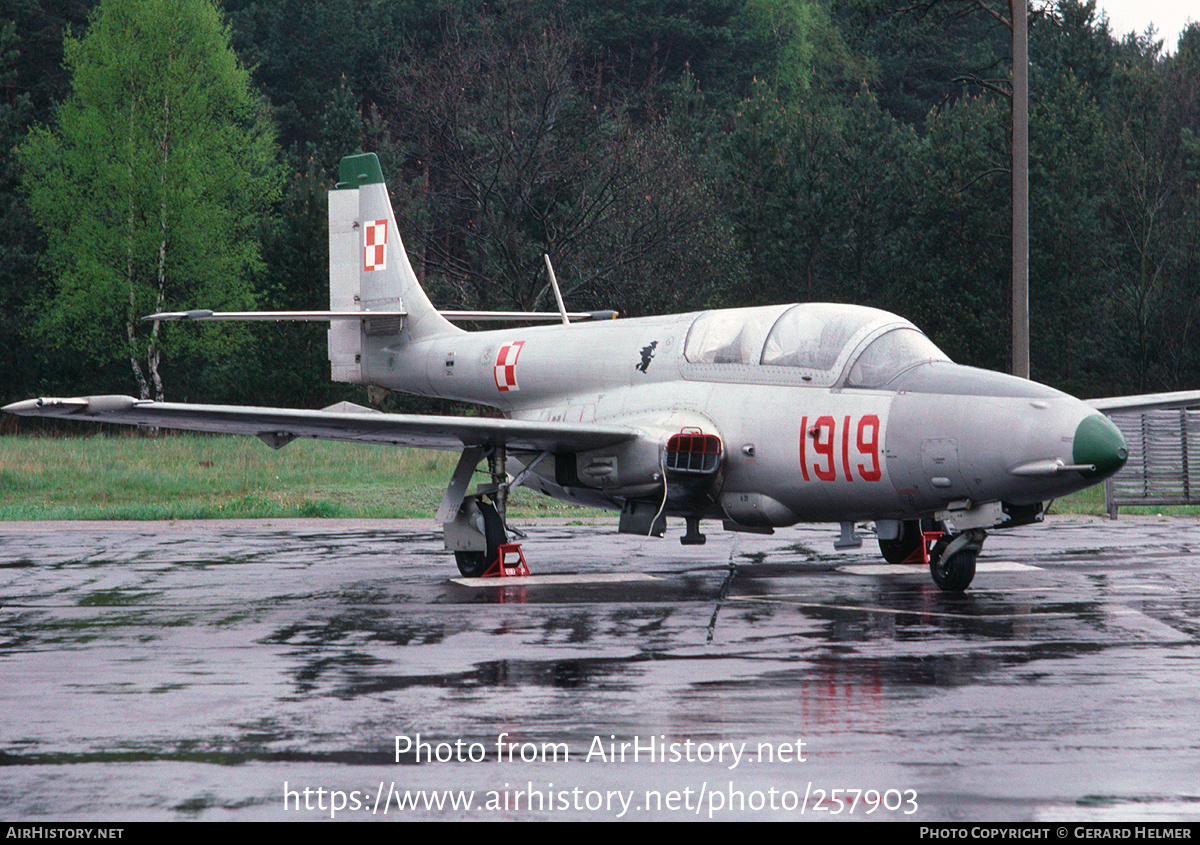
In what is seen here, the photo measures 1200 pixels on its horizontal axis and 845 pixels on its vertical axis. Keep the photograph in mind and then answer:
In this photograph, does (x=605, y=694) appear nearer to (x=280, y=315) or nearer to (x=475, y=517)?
(x=475, y=517)

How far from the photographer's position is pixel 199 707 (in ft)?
22.6

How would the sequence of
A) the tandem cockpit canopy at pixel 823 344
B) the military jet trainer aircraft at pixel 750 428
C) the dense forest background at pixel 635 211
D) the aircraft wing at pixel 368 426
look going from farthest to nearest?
the dense forest background at pixel 635 211 → the aircraft wing at pixel 368 426 → the tandem cockpit canopy at pixel 823 344 → the military jet trainer aircraft at pixel 750 428

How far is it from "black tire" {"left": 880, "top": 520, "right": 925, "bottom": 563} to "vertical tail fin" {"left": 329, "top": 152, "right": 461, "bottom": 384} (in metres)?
6.23

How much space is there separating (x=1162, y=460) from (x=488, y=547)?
13.8 meters

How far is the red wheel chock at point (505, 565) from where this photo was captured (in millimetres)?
13039

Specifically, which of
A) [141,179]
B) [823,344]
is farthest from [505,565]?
[141,179]

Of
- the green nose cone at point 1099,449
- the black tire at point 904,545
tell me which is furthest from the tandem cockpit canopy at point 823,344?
the black tire at point 904,545

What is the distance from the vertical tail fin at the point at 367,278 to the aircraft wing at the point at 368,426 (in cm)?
367

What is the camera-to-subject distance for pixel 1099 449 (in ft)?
32.0

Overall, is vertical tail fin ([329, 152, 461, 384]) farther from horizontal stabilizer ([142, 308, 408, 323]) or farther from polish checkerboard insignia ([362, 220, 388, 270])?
horizontal stabilizer ([142, 308, 408, 323])

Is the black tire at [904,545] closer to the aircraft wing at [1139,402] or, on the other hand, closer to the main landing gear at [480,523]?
the aircraft wing at [1139,402]

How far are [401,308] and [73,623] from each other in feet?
23.8
